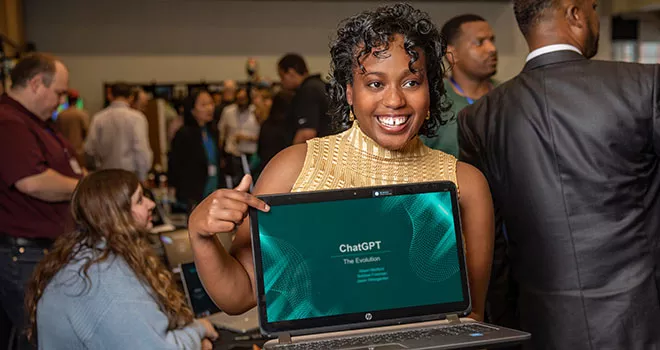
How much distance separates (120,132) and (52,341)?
4590 mm

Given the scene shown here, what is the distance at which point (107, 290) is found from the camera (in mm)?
2141

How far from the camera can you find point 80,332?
2.13m

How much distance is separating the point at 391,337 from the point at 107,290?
1.20 meters

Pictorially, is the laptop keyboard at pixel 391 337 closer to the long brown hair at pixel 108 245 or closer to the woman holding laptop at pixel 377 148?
the woman holding laptop at pixel 377 148

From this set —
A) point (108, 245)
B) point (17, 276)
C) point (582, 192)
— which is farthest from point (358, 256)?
point (17, 276)

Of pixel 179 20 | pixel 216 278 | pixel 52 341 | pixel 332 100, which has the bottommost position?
pixel 52 341

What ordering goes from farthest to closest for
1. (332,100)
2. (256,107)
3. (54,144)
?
(256,107) < (54,144) < (332,100)

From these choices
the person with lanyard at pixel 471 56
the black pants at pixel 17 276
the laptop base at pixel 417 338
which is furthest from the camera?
the person with lanyard at pixel 471 56

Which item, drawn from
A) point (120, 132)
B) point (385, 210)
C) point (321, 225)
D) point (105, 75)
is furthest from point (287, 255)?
point (105, 75)

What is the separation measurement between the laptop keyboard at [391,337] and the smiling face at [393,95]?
35 cm

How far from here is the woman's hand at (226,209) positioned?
46.2 inches

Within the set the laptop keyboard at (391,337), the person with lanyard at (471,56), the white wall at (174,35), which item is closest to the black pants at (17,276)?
the person with lanyard at (471,56)

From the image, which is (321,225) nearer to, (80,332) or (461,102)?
(80,332)

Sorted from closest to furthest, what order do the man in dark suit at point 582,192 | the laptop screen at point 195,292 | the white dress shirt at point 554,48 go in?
the man in dark suit at point 582,192
the white dress shirt at point 554,48
the laptop screen at point 195,292
